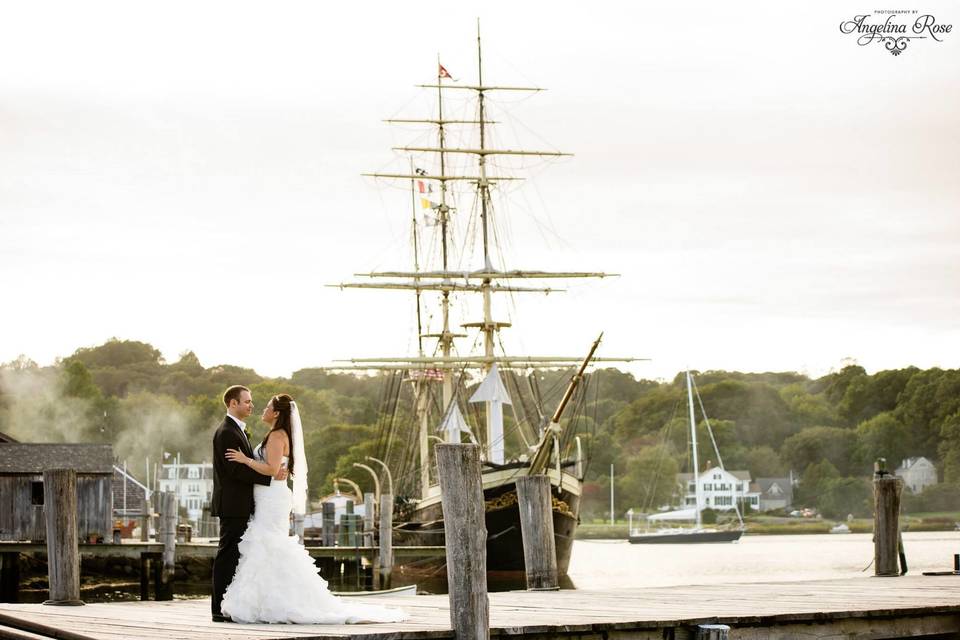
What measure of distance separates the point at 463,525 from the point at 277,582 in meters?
A: 1.80

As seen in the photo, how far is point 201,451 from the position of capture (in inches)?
4879

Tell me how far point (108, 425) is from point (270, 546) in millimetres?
107943

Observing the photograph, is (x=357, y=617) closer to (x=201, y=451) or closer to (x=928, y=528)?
(x=928, y=528)

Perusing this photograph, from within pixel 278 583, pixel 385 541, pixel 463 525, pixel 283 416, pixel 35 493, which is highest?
pixel 283 416

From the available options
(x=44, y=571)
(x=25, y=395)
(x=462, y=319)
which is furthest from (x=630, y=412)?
(x=44, y=571)

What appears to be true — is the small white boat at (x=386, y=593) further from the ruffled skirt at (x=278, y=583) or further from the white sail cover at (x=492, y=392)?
the white sail cover at (x=492, y=392)

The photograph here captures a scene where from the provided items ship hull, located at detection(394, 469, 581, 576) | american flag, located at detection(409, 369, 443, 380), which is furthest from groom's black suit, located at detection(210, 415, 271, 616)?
american flag, located at detection(409, 369, 443, 380)

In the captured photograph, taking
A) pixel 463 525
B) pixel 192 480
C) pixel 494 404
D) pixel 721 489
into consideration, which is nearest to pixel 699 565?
pixel 494 404

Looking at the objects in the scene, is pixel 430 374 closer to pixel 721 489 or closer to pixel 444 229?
pixel 444 229

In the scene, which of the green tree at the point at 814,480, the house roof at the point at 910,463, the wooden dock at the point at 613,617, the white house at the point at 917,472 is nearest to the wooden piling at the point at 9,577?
the wooden dock at the point at 613,617

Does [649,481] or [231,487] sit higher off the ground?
[231,487]

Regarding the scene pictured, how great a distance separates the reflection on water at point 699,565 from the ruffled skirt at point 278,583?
2290 cm

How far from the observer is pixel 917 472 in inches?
4562

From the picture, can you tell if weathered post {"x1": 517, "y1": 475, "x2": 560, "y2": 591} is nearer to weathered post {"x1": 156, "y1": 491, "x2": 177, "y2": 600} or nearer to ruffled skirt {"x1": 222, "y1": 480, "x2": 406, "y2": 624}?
ruffled skirt {"x1": 222, "y1": 480, "x2": 406, "y2": 624}
